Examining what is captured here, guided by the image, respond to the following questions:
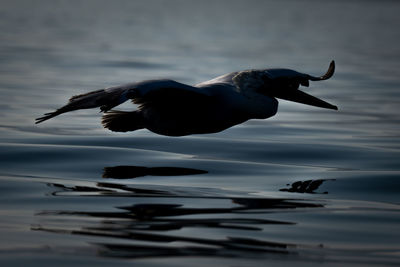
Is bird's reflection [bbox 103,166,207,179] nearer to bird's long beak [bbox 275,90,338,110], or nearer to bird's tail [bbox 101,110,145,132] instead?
bird's tail [bbox 101,110,145,132]

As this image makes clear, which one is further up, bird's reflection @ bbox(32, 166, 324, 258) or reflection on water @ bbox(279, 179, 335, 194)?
reflection on water @ bbox(279, 179, 335, 194)

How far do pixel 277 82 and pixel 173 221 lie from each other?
11.2 feet

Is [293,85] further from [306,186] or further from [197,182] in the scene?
[197,182]

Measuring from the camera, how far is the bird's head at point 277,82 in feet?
28.8

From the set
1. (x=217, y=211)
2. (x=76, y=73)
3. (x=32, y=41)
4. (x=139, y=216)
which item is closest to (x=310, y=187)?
(x=217, y=211)

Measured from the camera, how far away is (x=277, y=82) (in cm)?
895

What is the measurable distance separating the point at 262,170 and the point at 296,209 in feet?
6.20

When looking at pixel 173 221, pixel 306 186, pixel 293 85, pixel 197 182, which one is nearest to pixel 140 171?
pixel 197 182

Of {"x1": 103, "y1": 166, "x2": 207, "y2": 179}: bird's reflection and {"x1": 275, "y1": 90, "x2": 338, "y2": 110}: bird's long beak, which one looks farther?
{"x1": 275, "y1": 90, "x2": 338, "y2": 110}: bird's long beak

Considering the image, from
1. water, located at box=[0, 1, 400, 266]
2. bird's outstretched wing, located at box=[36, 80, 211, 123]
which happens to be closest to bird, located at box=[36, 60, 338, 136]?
water, located at box=[0, 1, 400, 266]

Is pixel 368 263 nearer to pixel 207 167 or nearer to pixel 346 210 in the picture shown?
pixel 346 210

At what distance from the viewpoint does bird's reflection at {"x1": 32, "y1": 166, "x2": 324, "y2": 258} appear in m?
5.23

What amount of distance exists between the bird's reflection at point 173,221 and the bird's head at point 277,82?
190cm

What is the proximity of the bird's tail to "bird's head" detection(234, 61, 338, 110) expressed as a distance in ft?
3.84
